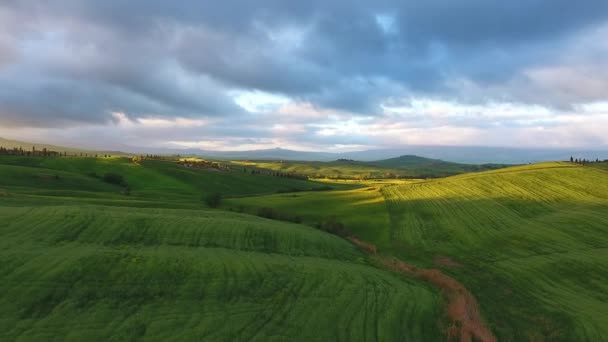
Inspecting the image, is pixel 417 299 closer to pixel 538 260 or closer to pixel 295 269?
pixel 295 269

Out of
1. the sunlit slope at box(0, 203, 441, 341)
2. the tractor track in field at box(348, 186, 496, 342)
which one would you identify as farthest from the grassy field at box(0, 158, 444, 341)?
the tractor track in field at box(348, 186, 496, 342)

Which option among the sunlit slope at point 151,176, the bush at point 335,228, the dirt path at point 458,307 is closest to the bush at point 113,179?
the sunlit slope at point 151,176

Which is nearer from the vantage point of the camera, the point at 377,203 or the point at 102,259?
the point at 102,259

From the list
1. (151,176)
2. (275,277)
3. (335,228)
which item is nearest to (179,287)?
(275,277)

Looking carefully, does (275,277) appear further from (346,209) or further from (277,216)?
(346,209)

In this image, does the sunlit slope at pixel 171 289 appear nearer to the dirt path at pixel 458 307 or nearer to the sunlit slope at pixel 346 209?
the dirt path at pixel 458 307

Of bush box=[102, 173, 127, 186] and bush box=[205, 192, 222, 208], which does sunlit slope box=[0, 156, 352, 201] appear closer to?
bush box=[102, 173, 127, 186]

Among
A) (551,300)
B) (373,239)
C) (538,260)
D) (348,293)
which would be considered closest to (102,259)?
(348,293)
